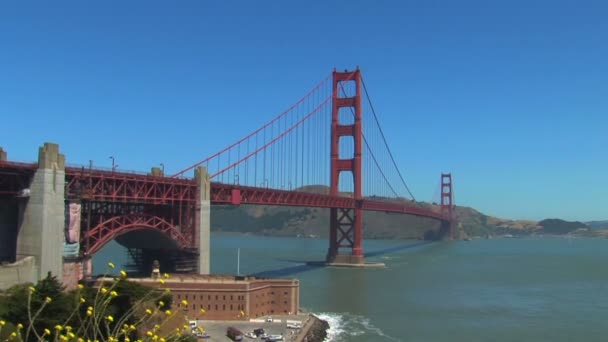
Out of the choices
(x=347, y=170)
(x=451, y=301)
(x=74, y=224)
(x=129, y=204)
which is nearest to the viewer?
(x=74, y=224)

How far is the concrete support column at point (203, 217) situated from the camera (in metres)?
42.2

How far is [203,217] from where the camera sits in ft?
139

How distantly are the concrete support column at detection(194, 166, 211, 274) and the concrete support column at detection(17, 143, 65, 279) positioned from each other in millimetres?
12659

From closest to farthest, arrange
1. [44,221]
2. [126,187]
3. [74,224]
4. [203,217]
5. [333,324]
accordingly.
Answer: [44,221] < [74,224] < [333,324] < [126,187] < [203,217]

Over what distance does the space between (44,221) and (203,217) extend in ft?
46.6

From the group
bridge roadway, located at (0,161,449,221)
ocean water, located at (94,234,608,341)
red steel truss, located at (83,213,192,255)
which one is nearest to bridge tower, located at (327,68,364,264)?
ocean water, located at (94,234,608,341)

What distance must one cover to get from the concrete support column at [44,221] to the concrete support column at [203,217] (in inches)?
498

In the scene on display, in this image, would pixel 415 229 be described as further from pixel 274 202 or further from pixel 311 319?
pixel 311 319

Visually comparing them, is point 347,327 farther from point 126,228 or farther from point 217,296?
point 126,228

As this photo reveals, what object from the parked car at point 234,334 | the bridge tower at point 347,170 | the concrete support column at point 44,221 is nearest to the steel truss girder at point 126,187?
the concrete support column at point 44,221

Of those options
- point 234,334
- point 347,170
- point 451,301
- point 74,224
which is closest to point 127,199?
point 74,224

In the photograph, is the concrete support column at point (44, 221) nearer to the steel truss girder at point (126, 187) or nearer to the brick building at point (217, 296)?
the steel truss girder at point (126, 187)

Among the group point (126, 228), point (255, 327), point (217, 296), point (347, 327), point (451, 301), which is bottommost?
point (347, 327)

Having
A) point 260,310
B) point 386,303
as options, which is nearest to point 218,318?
point 260,310
